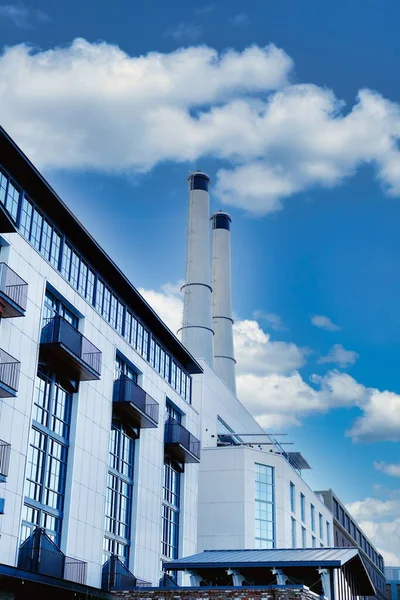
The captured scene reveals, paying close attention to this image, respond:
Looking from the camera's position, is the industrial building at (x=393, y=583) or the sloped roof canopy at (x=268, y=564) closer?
the sloped roof canopy at (x=268, y=564)

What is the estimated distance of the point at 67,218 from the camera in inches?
1438

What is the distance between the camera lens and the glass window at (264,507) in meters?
57.8

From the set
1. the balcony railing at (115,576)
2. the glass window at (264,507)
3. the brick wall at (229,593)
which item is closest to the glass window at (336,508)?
the glass window at (264,507)

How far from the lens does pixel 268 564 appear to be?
30250 millimetres

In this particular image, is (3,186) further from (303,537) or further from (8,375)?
(303,537)

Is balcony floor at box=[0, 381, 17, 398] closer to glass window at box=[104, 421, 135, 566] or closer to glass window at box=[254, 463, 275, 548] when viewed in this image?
glass window at box=[104, 421, 135, 566]

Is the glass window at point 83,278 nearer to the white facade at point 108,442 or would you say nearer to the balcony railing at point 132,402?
the white facade at point 108,442

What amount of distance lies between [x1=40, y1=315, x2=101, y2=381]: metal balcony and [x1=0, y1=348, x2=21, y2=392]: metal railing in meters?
3.18

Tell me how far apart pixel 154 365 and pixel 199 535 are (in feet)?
51.9

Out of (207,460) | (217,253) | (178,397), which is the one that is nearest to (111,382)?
(178,397)

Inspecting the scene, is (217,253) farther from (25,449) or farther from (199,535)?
(25,449)

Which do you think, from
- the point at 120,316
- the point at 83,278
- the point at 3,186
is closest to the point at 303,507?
the point at 120,316

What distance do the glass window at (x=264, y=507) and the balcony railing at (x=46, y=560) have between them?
83.8ft

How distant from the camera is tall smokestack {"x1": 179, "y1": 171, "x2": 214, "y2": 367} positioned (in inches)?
2854
